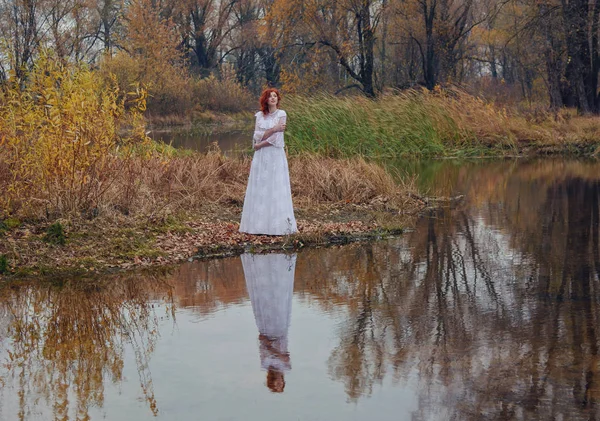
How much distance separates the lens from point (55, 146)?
10.8m

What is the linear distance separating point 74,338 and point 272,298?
207 centimetres

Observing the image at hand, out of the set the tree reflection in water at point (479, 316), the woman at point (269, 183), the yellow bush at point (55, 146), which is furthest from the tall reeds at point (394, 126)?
the yellow bush at point (55, 146)

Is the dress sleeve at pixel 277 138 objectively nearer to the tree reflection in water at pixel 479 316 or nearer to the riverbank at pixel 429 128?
the tree reflection in water at pixel 479 316

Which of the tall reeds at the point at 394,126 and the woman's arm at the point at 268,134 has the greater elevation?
the tall reeds at the point at 394,126

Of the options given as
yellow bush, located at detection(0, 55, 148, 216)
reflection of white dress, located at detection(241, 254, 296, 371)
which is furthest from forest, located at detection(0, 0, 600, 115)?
reflection of white dress, located at detection(241, 254, 296, 371)

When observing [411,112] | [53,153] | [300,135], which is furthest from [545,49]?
[53,153]

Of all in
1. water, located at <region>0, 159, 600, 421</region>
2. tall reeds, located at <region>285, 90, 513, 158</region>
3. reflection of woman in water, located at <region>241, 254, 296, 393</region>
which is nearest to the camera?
water, located at <region>0, 159, 600, 421</region>

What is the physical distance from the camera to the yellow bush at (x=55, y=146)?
35.4ft

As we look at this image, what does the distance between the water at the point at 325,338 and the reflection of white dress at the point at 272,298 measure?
23 mm

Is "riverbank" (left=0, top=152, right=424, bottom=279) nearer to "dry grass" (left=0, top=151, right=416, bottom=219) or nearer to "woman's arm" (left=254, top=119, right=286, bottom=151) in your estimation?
"dry grass" (left=0, top=151, right=416, bottom=219)

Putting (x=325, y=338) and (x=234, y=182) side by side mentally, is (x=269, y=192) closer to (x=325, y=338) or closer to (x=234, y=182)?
(x=234, y=182)

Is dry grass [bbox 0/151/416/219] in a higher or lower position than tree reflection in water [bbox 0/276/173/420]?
higher

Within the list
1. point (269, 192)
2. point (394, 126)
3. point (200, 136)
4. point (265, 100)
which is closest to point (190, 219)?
point (269, 192)

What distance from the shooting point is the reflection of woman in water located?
6.24m
